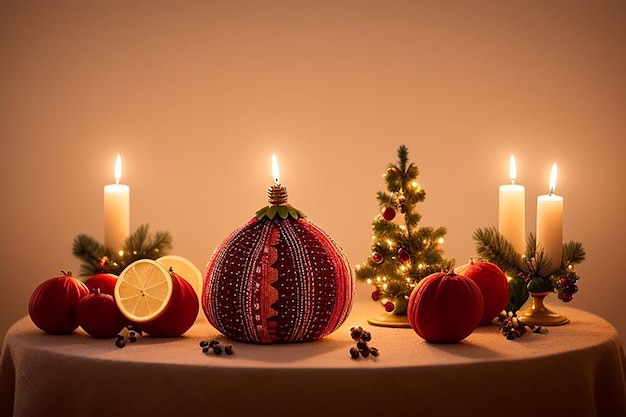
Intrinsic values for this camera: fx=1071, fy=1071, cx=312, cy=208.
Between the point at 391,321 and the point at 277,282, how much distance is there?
0.38 metres

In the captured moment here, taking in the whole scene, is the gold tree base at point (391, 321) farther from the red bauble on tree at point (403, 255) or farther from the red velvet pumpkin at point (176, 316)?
the red velvet pumpkin at point (176, 316)

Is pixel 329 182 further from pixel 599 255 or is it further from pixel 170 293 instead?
pixel 170 293

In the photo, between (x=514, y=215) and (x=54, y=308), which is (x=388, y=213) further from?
(x=54, y=308)

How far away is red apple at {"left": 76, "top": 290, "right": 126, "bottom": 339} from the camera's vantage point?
226 centimetres

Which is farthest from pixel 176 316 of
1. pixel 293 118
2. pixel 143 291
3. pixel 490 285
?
pixel 293 118

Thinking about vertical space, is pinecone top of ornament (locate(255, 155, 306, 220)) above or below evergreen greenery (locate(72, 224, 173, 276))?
above

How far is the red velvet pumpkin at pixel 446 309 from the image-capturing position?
2.16 meters

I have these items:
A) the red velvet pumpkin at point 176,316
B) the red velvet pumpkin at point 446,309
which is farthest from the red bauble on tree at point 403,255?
the red velvet pumpkin at point 176,316

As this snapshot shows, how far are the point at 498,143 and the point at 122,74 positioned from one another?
1193 millimetres

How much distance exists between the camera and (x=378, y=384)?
194 centimetres

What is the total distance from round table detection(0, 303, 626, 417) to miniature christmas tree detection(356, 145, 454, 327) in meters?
0.27

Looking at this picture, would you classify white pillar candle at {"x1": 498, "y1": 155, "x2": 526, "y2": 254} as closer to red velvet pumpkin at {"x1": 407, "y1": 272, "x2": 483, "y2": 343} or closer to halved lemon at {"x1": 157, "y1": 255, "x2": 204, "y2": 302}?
red velvet pumpkin at {"x1": 407, "y1": 272, "x2": 483, "y2": 343}

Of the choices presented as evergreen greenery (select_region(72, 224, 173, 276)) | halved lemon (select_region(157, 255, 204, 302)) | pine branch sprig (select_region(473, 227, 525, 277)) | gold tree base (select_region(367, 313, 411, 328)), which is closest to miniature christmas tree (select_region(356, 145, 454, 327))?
gold tree base (select_region(367, 313, 411, 328))

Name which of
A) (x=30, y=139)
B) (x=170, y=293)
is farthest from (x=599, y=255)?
(x=30, y=139)
